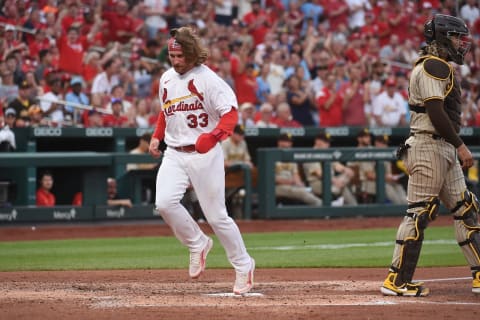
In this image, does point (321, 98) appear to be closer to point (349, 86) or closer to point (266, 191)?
point (349, 86)

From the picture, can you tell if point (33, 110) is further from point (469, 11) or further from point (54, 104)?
point (469, 11)

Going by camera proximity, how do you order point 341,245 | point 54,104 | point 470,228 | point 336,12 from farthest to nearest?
point 336,12 < point 54,104 < point 341,245 < point 470,228

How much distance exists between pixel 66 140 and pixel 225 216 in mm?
9220

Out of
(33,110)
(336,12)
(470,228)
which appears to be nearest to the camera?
(470,228)

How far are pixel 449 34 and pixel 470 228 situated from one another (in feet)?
4.86

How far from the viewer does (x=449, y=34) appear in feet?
22.7

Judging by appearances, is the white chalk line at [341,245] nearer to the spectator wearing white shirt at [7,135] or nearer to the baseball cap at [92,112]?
the spectator wearing white shirt at [7,135]

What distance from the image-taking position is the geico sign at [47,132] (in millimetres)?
14328

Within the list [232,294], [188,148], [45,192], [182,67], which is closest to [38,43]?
[45,192]

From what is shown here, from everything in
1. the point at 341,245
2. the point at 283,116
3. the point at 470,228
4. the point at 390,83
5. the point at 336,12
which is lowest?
the point at 341,245

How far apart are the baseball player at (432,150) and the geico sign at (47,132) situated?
844 centimetres

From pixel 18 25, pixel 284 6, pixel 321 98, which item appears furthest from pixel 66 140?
pixel 284 6

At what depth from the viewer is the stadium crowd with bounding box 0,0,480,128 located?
1538 centimetres

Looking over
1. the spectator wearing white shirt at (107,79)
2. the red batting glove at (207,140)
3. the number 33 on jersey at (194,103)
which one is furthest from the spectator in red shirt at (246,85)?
the red batting glove at (207,140)
